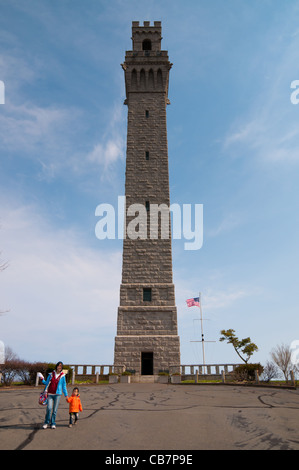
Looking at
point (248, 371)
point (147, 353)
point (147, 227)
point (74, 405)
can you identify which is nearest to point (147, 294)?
point (147, 353)

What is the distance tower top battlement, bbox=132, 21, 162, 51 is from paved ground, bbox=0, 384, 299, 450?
1544 inches

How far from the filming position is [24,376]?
23734mm

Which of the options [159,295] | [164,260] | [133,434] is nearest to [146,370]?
[159,295]

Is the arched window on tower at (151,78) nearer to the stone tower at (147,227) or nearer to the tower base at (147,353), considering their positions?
the stone tower at (147,227)

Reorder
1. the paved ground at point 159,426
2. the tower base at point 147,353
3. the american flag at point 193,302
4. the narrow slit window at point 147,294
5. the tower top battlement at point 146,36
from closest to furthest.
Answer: the paved ground at point 159,426, the tower base at point 147,353, the narrow slit window at point 147,294, the american flag at point 193,302, the tower top battlement at point 146,36

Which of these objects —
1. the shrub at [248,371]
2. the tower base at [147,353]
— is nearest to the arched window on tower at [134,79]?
the tower base at [147,353]

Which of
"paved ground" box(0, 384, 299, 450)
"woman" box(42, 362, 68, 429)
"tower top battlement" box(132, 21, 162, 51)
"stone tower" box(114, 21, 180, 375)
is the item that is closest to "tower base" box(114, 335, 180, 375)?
"stone tower" box(114, 21, 180, 375)

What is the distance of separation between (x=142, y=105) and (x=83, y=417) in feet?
110

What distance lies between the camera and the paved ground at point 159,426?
23.0 ft

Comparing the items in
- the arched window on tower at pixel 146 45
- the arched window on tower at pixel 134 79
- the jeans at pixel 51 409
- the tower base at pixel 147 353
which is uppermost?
the arched window on tower at pixel 146 45

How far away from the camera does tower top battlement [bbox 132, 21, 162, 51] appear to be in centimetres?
3966

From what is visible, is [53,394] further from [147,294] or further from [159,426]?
[147,294]

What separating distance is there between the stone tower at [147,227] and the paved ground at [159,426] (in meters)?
15.1

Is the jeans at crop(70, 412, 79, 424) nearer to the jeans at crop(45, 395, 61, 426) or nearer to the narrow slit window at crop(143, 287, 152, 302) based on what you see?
the jeans at crop(45, 395, 61, 426)
